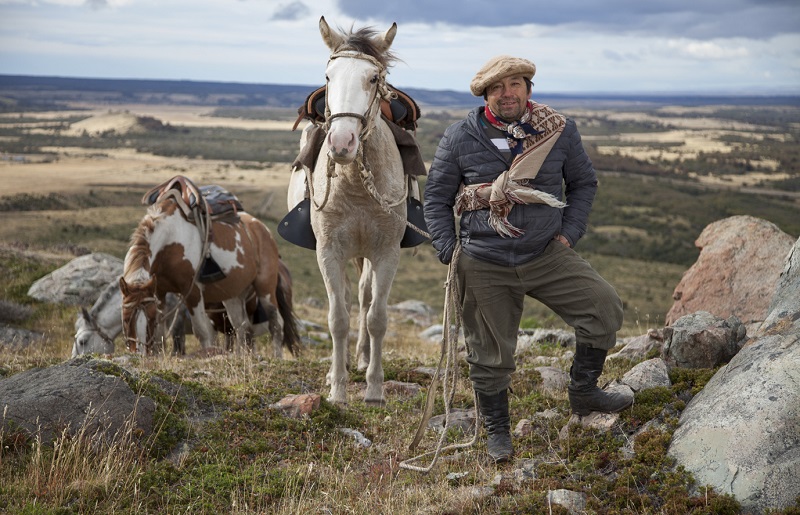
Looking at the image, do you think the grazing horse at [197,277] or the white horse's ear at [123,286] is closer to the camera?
the white horse's ear at [123,286]

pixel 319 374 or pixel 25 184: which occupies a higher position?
pixel 319 374

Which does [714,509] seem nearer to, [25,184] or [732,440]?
[732,440]

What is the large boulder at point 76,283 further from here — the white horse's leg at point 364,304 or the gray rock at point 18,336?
the white horse's leg at point 364,304

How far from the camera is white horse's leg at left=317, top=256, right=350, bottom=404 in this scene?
6.46m

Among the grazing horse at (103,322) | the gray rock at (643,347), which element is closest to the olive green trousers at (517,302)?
the gray rock at (643,347)

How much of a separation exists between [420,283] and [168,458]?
98.6 ft

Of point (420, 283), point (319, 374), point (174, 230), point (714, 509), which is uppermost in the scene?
point (174, 230)

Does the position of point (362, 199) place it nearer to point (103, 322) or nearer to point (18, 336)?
point (103, 322)

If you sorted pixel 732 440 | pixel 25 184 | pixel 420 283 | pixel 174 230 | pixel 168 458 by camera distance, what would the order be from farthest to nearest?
pixel 25 184 → pixel 420 283 → pixel 174 230 → pixel 168 458 → pixel 732 440

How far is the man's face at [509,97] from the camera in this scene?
469cm

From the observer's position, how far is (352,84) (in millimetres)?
5422

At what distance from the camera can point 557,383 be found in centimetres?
663

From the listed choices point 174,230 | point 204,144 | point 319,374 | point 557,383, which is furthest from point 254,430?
point 204,144

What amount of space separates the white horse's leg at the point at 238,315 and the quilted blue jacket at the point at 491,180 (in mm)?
6070
